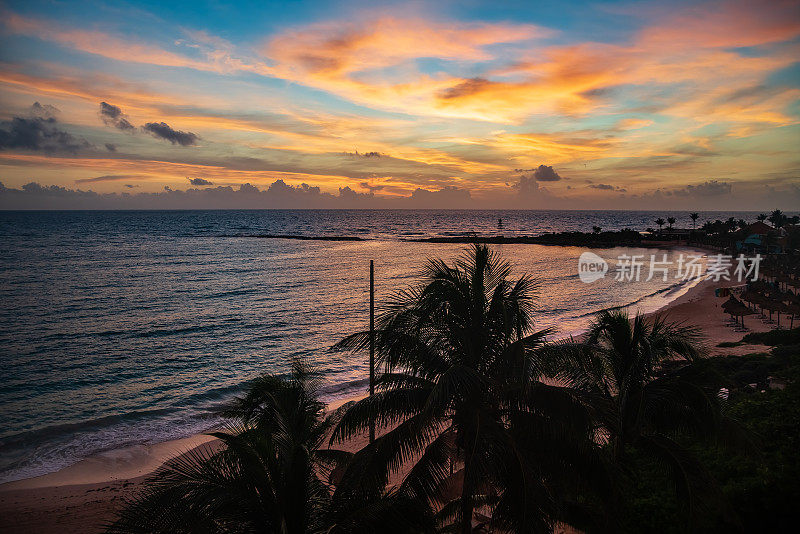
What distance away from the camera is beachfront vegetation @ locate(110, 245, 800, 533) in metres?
6.23

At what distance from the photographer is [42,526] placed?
11500 mm

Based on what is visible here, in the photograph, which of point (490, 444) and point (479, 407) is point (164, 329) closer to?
point (479, 407)

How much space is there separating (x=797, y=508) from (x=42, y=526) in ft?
52.9

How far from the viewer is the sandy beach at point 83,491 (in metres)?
11.6

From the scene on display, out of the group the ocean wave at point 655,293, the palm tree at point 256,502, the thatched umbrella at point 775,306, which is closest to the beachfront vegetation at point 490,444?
the palm tree at point 256,502

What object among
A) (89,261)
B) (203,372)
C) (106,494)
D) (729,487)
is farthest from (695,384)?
(89,261)

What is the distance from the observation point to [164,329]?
31.2 meters

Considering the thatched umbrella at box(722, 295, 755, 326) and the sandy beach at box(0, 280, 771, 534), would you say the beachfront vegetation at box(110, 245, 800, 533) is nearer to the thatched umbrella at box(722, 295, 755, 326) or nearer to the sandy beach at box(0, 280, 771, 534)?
the sandy beach at box(0, 280, 771, 534)

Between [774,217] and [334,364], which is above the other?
[774,217]

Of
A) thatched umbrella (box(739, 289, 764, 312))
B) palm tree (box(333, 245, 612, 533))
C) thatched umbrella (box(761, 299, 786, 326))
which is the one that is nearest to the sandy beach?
palm tree (box(333, 245, 612, 533))

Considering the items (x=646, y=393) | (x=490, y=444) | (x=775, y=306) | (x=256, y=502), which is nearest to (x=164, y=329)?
(x=256, y=502)

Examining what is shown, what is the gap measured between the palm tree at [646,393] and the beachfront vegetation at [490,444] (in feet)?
0.10

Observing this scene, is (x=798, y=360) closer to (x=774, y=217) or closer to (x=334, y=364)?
(x=334, y=364)

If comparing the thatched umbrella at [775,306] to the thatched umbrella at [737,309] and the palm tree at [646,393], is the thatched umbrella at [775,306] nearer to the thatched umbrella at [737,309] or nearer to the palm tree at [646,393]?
the thatched umbrella at [737,309]
